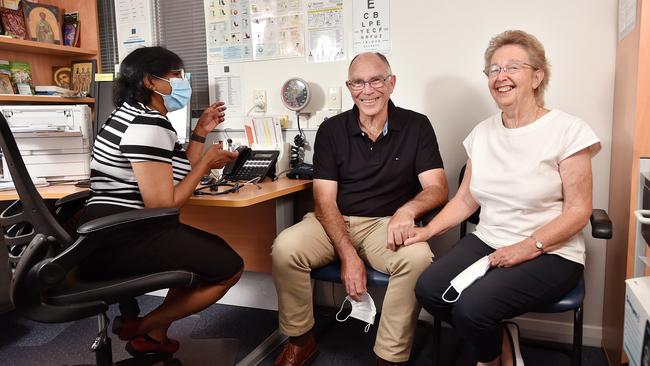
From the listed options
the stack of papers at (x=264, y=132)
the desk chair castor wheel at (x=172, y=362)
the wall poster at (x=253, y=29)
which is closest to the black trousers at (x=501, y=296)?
the desk chair castor wheel at (x=172, y=362)

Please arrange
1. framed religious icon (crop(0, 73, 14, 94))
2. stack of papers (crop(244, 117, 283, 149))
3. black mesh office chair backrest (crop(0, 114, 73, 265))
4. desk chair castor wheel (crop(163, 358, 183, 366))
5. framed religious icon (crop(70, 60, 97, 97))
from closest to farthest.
A: black mesh office chair backrest (crop(0, 114, 73, 265)), desk chair castor wheel (crop(163, 358, 183, 366)), stack of papers (crop(244, 117, 283, 149)), framed religious icon (crop(0, 73, 14, 94)), framed religious icon (crop(70, 60, 97, 97))

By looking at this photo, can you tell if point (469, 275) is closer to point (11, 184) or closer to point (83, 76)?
point (11, 184)

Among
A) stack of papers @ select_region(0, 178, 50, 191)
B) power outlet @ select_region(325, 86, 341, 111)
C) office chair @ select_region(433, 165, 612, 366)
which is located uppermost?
power outlet @ select_region(325, 86, 341, 111)

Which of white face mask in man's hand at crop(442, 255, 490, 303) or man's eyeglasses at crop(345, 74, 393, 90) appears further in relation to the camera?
man's eyeglasses at crop(345, 74, 393, 90)

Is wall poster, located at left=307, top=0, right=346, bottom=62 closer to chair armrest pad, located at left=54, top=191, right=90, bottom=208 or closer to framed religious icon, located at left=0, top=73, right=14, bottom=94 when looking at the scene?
chair armrest pad, located at left=54, top=191, right=90, bottom=208

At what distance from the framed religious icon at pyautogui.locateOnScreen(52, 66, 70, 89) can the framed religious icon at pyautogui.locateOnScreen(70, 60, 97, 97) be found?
0.13 feet

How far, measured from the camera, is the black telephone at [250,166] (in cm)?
207

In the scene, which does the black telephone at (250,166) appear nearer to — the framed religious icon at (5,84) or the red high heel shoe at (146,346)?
the red high heel shoe at (146,346)

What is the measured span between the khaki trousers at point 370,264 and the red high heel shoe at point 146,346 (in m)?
0.47

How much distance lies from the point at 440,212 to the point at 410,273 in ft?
0.97

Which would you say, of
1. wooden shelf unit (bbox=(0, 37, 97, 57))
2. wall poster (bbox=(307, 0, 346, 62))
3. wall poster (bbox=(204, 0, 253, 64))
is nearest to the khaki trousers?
wall poster (bbox=(307, 0, 346, 62))

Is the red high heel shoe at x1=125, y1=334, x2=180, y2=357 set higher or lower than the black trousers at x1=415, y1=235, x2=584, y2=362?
lower

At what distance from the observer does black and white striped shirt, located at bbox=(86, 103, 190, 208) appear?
Result: 1450 mm

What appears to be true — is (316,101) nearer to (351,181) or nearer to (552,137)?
(351,181)
